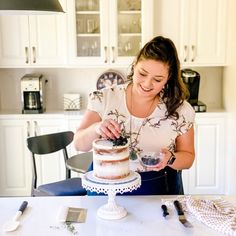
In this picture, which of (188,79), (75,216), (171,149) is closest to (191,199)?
(171,149)

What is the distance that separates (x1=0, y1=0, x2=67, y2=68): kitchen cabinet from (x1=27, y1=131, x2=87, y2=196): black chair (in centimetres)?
90

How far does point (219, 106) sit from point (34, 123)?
1728 millimetres

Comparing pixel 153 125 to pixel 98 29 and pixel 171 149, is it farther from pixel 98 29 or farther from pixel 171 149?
pixel 98 29

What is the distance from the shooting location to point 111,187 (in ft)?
4.79

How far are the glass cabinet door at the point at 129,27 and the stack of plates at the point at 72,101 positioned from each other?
1.88 ft

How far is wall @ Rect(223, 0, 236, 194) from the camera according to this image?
11.6 feet

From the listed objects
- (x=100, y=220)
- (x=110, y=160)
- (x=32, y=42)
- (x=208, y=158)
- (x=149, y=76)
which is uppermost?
(x=32, y=42)

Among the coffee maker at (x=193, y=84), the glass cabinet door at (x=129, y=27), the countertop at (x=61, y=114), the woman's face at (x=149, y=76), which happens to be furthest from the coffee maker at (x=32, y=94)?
the woman's face at (x=149, y=76)

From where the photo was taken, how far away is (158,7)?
11.9ft

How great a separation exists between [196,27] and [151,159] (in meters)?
2.21

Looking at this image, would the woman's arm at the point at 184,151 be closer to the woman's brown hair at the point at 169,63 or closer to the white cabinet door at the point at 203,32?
the woman's brown hair at the point at 169,63

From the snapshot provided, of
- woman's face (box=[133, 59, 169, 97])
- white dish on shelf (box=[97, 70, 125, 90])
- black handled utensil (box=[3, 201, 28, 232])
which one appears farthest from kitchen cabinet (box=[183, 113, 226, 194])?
black handled utensil (box=[3, 201, 28, 232])

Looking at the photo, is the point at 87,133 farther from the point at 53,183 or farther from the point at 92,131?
the point at 53,183

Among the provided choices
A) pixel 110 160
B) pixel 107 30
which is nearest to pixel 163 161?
pixel 110 160
